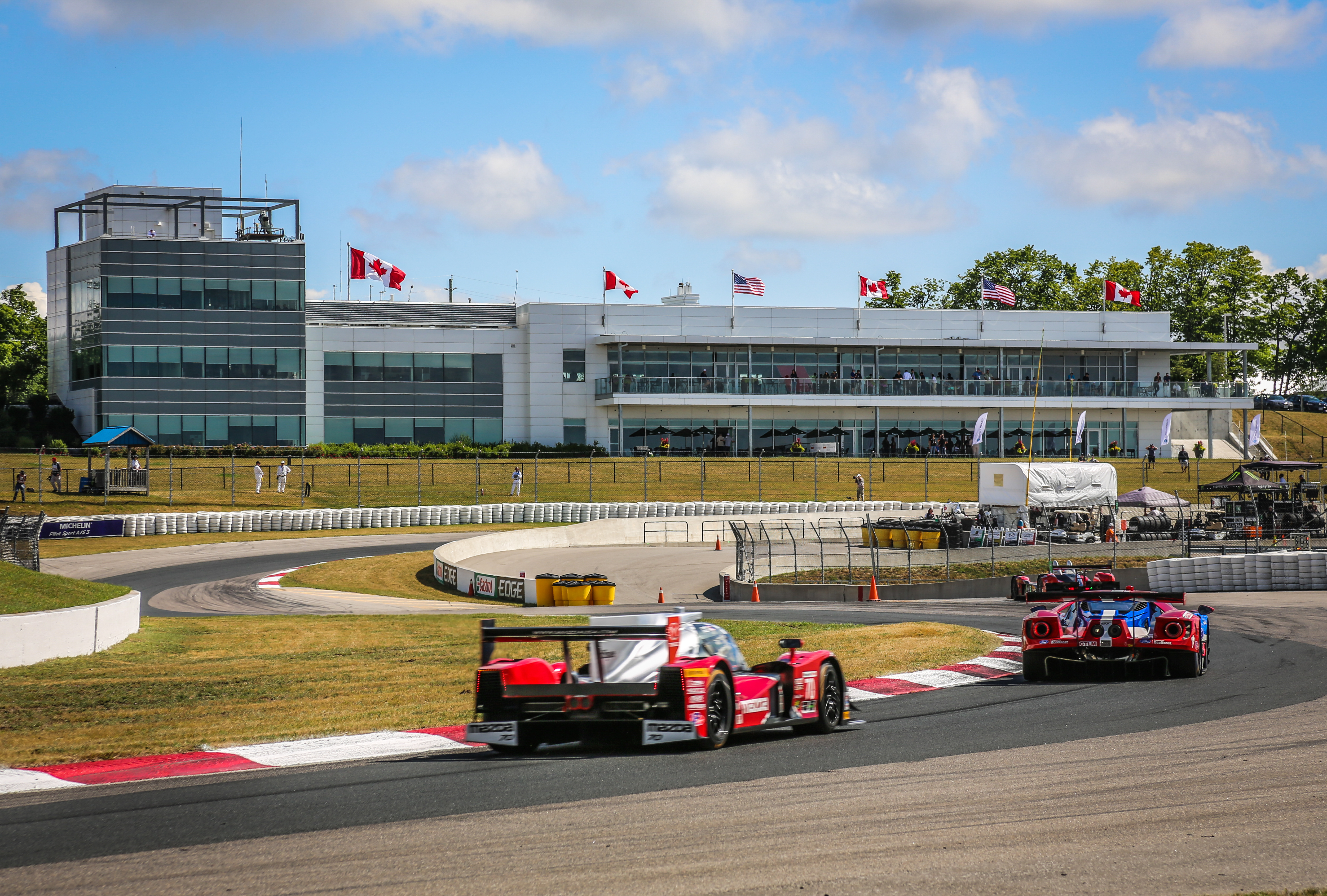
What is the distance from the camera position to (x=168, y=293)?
71.9 meters

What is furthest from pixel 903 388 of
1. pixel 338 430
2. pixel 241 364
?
pixel 241 364

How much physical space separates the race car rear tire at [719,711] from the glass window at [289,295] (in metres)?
67.5

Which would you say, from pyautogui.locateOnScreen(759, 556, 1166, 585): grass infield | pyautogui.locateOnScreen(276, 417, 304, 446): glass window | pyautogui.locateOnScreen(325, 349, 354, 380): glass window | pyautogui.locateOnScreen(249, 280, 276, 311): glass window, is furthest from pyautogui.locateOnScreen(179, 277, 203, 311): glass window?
pyautogui.locateOnScreen(759, 556, 1166, 585): grass infield

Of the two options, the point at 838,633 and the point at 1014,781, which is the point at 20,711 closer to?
the point at 1014,781

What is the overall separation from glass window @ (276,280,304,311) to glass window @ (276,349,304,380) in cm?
248

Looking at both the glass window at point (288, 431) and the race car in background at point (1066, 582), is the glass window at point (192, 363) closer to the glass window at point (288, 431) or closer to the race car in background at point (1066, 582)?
the glass window at point (288, 431)

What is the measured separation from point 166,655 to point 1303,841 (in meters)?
16.3

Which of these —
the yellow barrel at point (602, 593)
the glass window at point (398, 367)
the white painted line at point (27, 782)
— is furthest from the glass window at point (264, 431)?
the white painted line at point (27, 782)

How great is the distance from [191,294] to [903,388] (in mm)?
43682

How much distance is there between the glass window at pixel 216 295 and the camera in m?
72.4

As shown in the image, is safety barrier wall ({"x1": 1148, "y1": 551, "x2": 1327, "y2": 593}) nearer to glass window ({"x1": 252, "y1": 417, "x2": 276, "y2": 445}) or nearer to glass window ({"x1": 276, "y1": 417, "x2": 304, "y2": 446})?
glass window ({"x1": 276, "y1": 417, "x2": 304, "y2": 446})

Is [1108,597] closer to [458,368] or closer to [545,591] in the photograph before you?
[545,591]

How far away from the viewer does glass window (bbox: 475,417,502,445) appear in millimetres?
78812

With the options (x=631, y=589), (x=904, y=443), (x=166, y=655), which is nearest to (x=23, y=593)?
(x=166, y=655)
